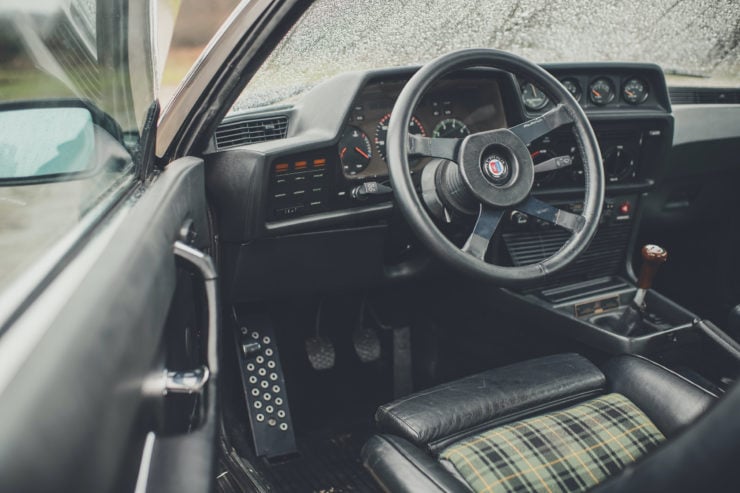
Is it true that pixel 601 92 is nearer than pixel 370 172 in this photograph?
No

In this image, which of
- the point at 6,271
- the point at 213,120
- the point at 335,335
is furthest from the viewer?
the point at 335,335

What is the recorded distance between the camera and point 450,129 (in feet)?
7.27

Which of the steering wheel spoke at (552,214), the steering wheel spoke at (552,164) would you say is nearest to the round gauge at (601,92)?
the steering wheel spoke at (552,164)

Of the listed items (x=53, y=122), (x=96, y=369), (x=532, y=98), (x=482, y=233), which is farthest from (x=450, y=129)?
(x=96, y=369)

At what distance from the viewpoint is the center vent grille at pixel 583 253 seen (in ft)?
7.98

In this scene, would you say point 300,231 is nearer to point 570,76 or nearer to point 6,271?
point 570,76

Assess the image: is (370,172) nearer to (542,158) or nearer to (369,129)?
(369,129)

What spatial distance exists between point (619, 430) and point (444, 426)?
370mm

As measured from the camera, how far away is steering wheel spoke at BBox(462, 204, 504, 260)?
1.77m

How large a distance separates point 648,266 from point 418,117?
93 centimetres

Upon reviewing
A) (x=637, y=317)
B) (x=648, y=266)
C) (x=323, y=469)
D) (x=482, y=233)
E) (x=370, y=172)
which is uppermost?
(x=370, y=172)

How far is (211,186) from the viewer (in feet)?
6.64

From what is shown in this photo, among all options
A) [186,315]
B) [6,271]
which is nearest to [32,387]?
[6,271]

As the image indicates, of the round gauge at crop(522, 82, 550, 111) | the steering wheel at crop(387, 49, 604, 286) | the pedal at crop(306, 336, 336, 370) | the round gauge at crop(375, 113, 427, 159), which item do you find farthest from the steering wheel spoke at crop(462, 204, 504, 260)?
the pedal at crop(306, 336, 336, 370)
